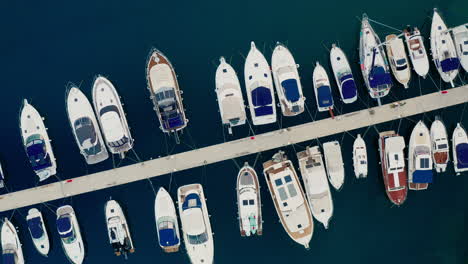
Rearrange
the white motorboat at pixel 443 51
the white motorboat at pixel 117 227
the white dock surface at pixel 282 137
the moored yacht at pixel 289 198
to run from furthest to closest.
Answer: the white dock surface at pixel 282 137, the white motorboat at pixel 117 227, the white motorboat at pixel 443 51, the moored yacht at pixel 289 198

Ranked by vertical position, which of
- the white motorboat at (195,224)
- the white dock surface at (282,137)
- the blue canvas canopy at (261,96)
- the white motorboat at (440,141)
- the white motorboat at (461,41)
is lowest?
the white motorboat at (195,224)

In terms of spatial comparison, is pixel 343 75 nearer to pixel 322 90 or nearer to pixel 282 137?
pixel 322 90

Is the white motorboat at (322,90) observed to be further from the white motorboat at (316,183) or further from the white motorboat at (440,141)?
the white motorboat at (440,141)

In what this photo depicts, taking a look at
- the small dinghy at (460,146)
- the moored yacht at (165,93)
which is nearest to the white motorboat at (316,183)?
the moored yacht at (165,93)

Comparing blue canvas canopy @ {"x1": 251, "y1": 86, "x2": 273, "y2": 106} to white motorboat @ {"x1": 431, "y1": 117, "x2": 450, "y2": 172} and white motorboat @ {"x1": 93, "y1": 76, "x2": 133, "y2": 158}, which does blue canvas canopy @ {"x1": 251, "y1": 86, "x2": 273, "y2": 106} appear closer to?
white motorboat @ {"x1": 93, "y1": 76, "x2": 133, "y2": 158}

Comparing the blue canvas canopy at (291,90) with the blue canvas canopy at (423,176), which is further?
the blue canvas canopy at (423,176)

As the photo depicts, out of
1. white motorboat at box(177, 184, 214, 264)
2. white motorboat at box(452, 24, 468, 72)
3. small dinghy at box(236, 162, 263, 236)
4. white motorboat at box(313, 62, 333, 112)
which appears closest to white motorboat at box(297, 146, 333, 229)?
white motorboat at box(313, 62, 333, 112)

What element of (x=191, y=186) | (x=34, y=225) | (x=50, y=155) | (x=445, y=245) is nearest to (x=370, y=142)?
(x=445, y=245)
